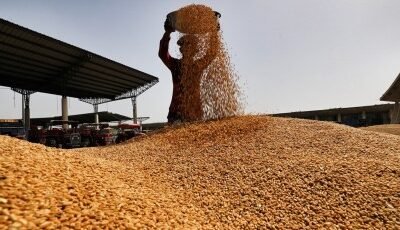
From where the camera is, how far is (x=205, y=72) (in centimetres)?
1234

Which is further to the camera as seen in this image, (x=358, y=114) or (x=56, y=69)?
(x=358, y=114)

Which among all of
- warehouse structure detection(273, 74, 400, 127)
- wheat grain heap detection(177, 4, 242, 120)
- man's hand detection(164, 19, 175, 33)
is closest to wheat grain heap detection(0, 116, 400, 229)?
wheat grain heap detection(177, 4, 242, 120)

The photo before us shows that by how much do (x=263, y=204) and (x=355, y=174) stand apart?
178 centimetres

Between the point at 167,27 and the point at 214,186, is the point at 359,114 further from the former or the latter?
the point at 214,186

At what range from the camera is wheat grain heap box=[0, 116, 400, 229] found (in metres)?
3.63

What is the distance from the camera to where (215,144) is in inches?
334

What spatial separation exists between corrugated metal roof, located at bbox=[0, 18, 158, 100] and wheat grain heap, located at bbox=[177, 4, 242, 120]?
1497cm

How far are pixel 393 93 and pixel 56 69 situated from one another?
84.7 feet

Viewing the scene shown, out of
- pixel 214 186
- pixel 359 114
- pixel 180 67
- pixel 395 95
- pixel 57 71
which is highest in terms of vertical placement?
pixel 57 71

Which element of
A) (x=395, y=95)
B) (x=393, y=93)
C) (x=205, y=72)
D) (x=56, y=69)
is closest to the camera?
(x=205, y=72)

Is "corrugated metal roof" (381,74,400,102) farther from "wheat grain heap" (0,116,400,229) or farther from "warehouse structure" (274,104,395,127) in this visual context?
"wheat grain heap" (0,116,400,229)

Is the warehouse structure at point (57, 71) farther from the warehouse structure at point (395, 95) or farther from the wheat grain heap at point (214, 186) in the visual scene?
the warehouse structure at point (395, 95)

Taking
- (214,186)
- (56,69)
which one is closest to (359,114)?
(56,69)

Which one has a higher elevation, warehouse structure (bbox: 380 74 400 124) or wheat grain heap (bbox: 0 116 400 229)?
warehouse structure (bbox: 380 74 400 124)
